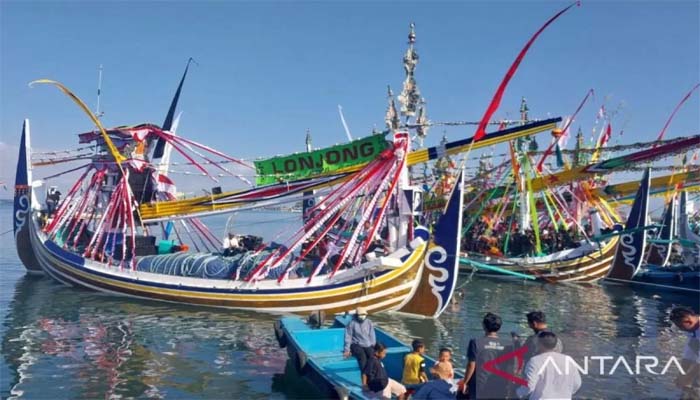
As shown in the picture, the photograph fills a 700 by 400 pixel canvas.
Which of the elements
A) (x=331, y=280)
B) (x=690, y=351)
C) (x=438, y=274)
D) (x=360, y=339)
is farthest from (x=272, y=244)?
(x=690, y=351)

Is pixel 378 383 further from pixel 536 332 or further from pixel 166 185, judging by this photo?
pixel 166 185

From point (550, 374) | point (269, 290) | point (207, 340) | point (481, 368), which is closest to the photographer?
point (550, 374)

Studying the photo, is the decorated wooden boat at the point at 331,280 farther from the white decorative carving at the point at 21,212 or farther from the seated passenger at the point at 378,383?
the white decorative carving at the point at 21,212

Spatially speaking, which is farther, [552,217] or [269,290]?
[552,217]

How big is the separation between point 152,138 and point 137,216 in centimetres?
367

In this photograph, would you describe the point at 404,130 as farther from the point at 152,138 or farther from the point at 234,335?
the point at 152,138

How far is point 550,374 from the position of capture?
Answer: 256 inches

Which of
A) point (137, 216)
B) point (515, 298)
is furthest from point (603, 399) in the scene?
point (137, 216)

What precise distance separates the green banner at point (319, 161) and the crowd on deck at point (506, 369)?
10.1m

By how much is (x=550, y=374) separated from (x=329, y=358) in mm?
7151

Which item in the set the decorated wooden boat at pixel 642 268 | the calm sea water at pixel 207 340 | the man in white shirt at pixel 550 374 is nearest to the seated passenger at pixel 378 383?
the calm sea water at pixel 207 340

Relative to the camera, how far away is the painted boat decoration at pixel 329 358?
1112 centimetres

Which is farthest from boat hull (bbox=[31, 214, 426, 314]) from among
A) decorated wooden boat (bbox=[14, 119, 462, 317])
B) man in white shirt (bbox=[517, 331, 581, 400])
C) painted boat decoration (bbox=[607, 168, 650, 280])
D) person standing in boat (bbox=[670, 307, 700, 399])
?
painted boat decoration (bbox=[607, 168, 650, 280])

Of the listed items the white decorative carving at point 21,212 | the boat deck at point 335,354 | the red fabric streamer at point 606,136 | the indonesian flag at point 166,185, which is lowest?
the boat deck at point 335,354
